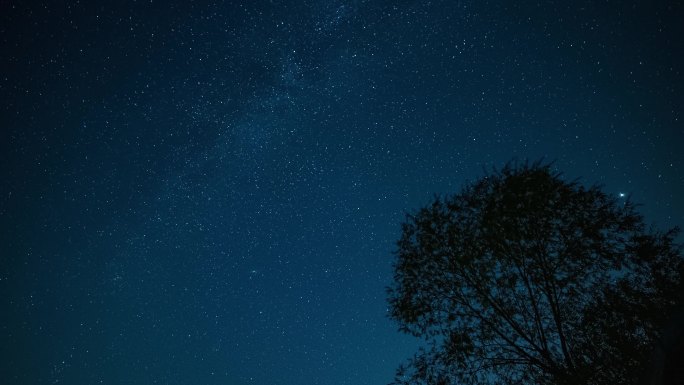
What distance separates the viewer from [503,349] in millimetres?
12531

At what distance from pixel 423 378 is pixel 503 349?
2998 mm

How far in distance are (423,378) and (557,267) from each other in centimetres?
619

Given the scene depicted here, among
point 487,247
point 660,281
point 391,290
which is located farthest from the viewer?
point 391,290

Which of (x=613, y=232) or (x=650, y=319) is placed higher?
(x=613, y=232)

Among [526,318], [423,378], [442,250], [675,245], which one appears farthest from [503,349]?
[675,245]

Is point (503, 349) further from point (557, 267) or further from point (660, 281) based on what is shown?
point (660, 281)

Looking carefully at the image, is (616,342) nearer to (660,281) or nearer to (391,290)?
(660,281)

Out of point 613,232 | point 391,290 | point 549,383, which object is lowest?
point 549,383

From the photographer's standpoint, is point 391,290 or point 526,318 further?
point 391,290

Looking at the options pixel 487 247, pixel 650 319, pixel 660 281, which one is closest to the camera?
pixel 650 319

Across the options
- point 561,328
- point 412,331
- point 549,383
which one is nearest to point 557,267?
point 561,328

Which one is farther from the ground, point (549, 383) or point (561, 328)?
point (561, 328)

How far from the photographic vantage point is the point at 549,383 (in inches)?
461

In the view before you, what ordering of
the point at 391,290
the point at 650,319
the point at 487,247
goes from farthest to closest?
the point at 391,290 < the point at 487,247 < the point at 650,319
